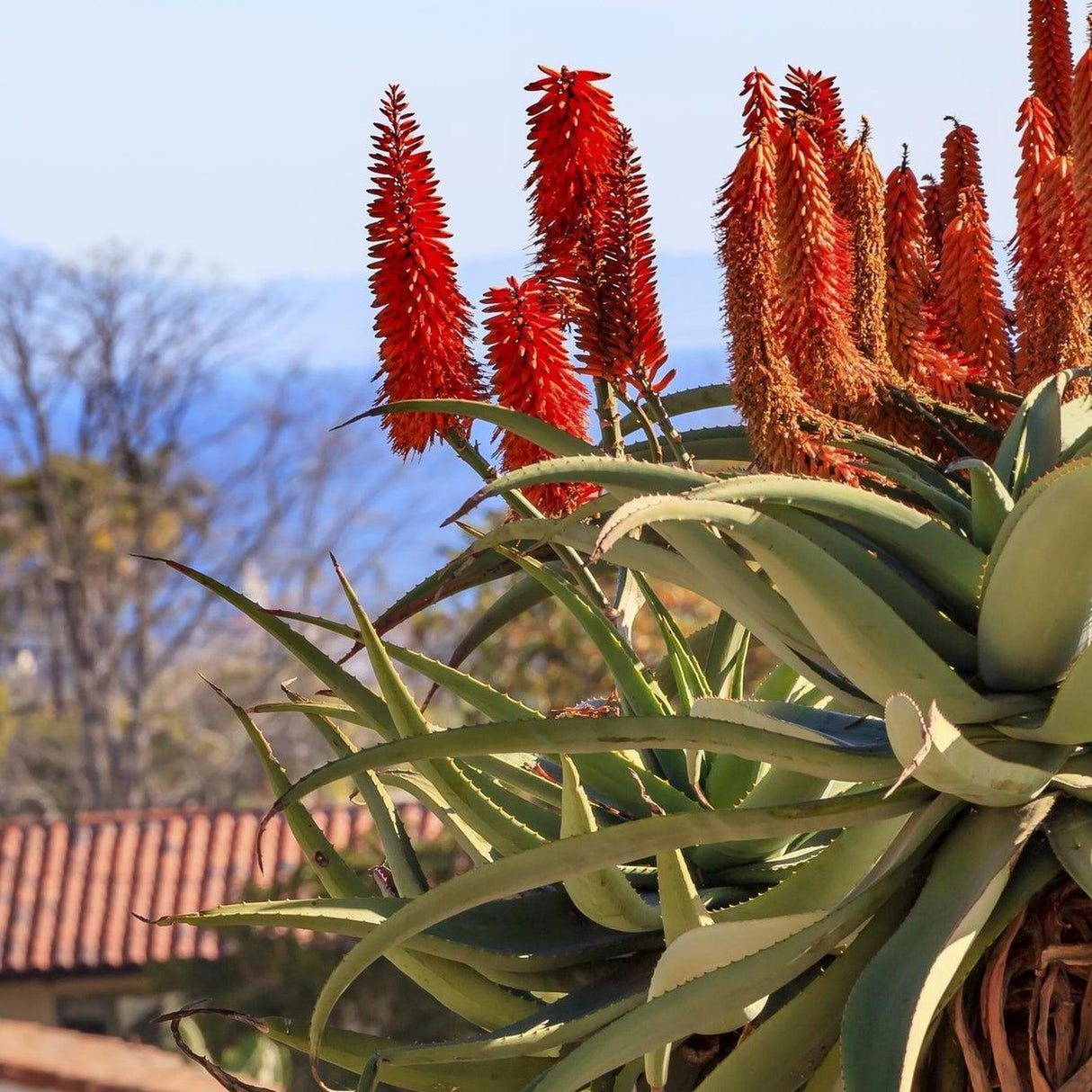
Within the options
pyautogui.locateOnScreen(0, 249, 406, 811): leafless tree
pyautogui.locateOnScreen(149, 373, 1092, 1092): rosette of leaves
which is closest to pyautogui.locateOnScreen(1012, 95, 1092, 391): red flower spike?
pyautogui.locateOnScreen(149, 373, 1092, 1092): rosette of leaves

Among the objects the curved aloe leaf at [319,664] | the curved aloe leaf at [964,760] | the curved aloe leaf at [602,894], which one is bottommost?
the curved aloe leaf at [602,894]

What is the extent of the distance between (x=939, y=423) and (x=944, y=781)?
17.2 inches

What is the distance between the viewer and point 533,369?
1.37 m

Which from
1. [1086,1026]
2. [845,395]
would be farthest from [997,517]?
[1086,1026]

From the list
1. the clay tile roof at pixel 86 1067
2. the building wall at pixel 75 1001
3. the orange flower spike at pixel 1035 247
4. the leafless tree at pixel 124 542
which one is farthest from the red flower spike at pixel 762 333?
the leafless tree at pixel 124 542

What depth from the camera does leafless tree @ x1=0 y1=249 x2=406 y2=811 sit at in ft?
66.4

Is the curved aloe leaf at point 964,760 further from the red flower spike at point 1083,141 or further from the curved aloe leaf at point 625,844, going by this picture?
the red flower spike at point 1083,141

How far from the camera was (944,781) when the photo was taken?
1058mm

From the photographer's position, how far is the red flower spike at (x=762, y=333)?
4.08 feet

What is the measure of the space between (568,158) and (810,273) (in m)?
0.21

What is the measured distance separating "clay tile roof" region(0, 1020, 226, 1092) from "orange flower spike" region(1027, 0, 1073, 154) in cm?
631

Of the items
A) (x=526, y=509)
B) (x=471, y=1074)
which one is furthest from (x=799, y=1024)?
(x=526, y=509)

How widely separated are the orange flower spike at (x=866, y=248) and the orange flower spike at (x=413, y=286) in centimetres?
32

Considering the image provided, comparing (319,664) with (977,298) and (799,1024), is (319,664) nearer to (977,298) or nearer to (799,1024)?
(799,1024)
